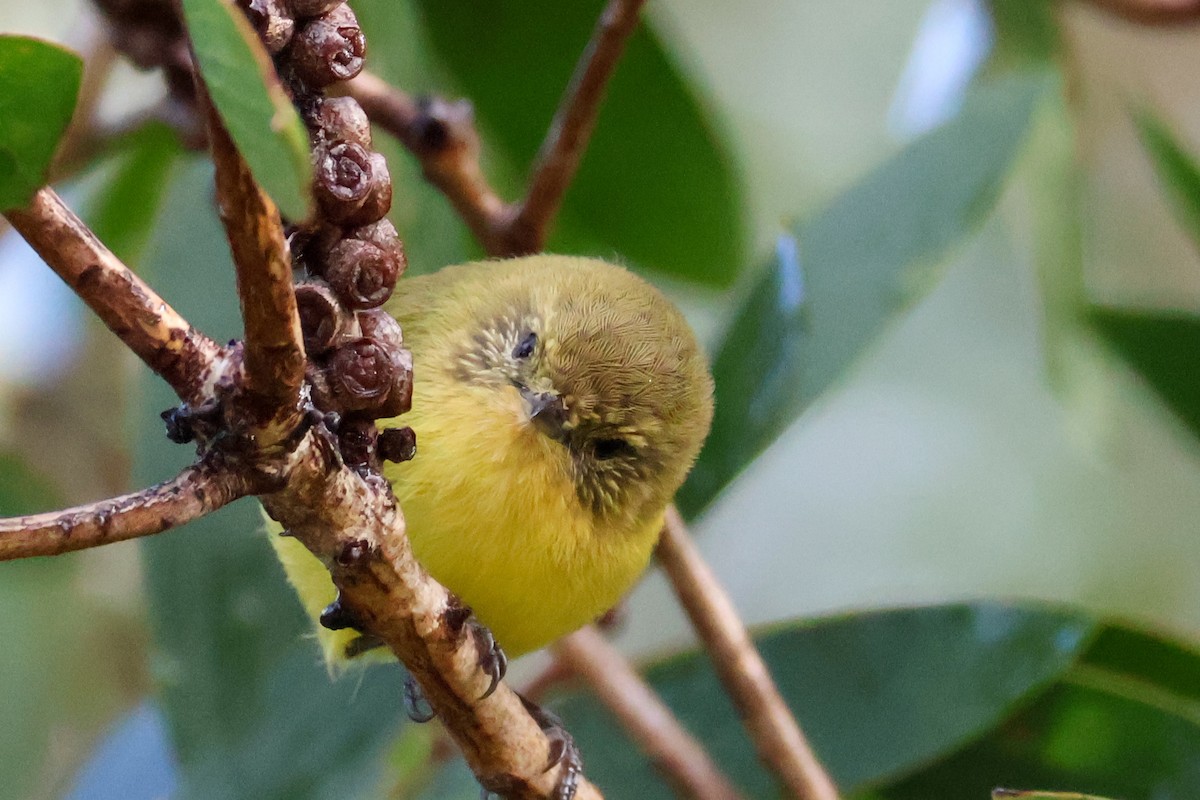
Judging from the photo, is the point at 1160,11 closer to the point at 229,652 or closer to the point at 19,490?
the point at 229,652

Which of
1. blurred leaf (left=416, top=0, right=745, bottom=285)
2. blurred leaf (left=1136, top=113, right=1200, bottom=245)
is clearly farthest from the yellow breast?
blurred leaf (left=1136, top=113, right=1200, bottom=245)

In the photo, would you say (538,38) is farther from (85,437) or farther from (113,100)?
(113,100)

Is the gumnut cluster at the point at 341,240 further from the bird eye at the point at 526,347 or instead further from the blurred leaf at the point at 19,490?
the blurred leaf at the point at 19,490

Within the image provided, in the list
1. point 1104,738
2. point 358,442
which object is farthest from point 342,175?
point 1104,738

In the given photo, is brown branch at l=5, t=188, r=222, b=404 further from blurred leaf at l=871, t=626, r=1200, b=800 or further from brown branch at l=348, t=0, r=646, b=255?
blurred leaf at l=871, t=626, r=1200, b=800

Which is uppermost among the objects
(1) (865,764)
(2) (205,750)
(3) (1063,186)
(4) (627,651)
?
(3) (1063,186)

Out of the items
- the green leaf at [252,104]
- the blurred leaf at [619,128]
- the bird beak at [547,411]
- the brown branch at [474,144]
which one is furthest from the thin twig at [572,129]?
the green leaf at [252,104]

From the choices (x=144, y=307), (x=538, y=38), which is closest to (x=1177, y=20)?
(x=538, y=38)
